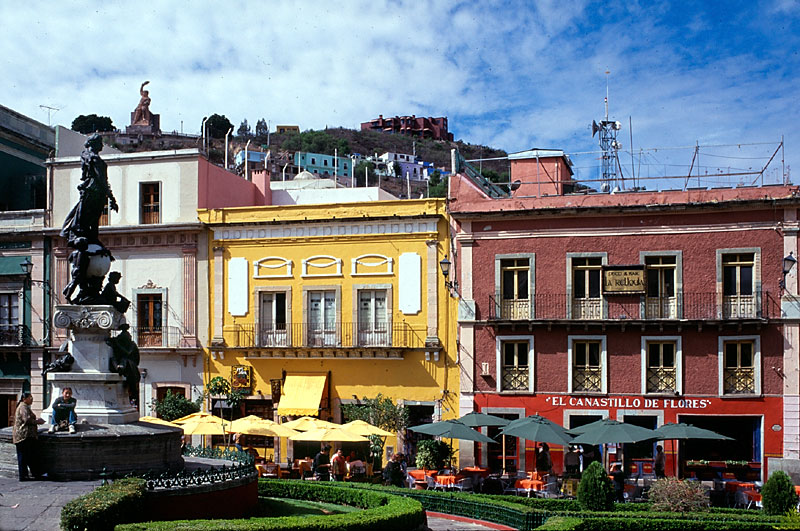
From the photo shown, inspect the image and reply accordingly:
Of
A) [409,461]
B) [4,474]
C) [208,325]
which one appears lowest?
[409,461]

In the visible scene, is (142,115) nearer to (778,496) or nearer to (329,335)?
(329,335)

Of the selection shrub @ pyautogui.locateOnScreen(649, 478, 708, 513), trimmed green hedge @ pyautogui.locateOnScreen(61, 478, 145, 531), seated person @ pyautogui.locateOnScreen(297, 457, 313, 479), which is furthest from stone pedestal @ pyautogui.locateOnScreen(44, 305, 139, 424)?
shrub @ pyautogui.locateOnScreen(649, 478, 708, 513)

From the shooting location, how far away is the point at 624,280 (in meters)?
27.8

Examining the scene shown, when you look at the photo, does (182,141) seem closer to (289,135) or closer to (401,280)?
(289,135)

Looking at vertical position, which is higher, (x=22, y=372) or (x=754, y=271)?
(x=754, y=271)

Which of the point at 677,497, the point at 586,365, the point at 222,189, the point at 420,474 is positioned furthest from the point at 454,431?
the point at 222,189

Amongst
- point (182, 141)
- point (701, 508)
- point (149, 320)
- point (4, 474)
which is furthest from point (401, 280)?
point (182, 141)

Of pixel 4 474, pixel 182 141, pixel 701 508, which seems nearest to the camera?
pixel 4 474

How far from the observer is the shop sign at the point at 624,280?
2767cm

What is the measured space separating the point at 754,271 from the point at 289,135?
4700 inches

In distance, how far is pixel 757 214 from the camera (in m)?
27.1

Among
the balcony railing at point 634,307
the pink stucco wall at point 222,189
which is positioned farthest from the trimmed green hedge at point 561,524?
the pink stucco wall at point 222,189

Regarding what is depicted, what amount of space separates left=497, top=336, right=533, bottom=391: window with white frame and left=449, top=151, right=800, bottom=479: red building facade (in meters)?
0.03

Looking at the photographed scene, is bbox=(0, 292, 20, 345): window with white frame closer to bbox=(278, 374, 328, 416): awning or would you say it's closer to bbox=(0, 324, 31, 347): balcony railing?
bbox=(0, 324, 31, 347): balcony railing
